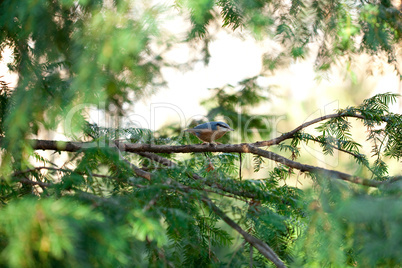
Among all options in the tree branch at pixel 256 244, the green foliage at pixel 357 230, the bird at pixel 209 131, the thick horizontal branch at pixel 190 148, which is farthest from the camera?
the bird at pixel 209 131

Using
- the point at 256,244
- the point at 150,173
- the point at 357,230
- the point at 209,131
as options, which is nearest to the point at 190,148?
the point at 150,173

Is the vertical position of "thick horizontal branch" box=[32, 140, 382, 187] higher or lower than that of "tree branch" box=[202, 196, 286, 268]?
higher

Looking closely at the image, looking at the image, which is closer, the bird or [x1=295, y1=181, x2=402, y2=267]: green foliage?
[x1=295, y1=181, x2=402, y2=267]: green foliage

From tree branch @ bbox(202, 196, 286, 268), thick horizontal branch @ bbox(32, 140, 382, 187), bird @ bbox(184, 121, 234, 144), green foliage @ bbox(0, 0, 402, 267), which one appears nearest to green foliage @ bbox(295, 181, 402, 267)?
green foliage @ bbox(0, 0, 402, 267)

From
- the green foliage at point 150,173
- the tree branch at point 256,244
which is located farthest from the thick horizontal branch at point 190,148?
the tree branch at point 256,244

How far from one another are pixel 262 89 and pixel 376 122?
123 centimetres

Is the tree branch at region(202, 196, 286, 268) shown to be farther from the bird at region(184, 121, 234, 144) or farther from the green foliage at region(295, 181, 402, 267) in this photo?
the bird at region(184, 121, 234, 144)

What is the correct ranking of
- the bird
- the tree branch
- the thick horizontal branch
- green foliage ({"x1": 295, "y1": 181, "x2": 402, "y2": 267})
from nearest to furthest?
green foliage ({"x1": 295, "y1": 181, "x2": 402, "y2": 267}) → the tree branch → the thick horizontal branch → the bird

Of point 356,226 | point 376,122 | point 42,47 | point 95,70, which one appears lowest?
point 356,226

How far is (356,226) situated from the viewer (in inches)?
31.5

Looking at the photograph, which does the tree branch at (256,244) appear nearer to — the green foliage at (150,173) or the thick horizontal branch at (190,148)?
the green foliage at (150,173)

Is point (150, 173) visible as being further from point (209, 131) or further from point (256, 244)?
point (209, 131)

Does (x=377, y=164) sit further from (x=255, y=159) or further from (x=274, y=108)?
(x=274, y=108)

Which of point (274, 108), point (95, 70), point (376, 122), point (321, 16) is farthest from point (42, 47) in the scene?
point (274, 108)
